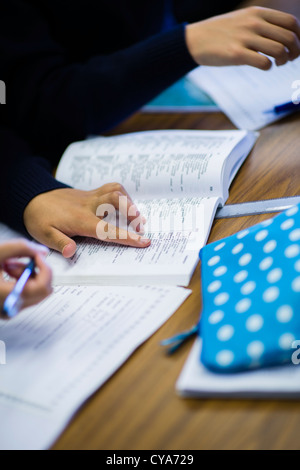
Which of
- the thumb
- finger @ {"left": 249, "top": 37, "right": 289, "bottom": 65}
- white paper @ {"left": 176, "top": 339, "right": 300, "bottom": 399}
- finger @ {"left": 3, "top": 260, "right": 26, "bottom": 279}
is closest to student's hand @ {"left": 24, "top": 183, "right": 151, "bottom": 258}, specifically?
the thumb

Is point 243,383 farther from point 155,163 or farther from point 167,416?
point 155,163

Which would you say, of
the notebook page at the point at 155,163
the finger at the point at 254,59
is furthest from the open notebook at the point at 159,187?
the finger at the point at 254,59

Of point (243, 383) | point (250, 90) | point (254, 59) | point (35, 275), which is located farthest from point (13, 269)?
point (250, 90)

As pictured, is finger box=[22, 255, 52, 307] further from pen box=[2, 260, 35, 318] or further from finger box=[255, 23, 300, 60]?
finger box=[255, 23, 300, 60]

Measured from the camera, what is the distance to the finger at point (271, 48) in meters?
0.79

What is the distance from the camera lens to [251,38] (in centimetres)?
81

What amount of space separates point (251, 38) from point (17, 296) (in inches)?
22.9

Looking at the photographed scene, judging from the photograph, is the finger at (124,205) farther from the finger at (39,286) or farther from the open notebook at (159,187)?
the finger at (39,286)

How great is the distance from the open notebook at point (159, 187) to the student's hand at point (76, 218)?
0.02 meters

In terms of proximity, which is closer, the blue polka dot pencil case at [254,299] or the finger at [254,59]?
the blue polka dot pencil case at [254,299]

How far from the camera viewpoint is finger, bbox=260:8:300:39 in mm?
801

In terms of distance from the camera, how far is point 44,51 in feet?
3.22
